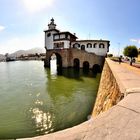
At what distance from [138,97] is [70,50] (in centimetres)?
4598

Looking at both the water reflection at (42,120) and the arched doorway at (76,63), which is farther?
the arched doorway at (76,63)

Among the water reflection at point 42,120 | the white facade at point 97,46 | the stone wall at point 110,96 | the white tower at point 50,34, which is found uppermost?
the white tower at point 50,34

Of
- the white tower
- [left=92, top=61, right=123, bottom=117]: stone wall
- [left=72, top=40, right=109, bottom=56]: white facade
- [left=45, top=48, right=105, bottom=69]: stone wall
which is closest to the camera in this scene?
[left=92, top=61, right=123, bottom=117]: stone wall

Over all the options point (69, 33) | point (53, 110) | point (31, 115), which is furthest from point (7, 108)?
point (69, 33)

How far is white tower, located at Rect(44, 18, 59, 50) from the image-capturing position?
172 feet

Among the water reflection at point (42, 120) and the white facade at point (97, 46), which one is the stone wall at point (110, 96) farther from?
the white facade at point (97, 46)

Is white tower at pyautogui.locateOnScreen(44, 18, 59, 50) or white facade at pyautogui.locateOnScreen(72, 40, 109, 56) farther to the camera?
white tower at pyautogui.locateOnScreen(44, 18, 59, 50)

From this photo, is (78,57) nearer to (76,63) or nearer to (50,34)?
(76,63)

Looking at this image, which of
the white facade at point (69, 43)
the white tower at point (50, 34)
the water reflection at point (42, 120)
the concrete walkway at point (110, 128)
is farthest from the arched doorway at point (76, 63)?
the concrete walkway at point (110, 128)

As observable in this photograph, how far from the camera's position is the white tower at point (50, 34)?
5247 centimetres

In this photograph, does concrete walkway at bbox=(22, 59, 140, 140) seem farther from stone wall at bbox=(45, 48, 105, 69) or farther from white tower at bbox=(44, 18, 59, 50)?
white tower at bbox=(44, 18, 59, 50)

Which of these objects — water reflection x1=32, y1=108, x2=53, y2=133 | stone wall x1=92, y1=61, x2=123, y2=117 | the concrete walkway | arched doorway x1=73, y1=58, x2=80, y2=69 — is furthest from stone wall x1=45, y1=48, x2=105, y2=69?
the concrete walkway

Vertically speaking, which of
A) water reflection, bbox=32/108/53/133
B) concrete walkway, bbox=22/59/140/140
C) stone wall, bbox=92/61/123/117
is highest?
concrete walkway, bbox=22/59/140/140

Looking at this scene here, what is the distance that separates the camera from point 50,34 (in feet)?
173
